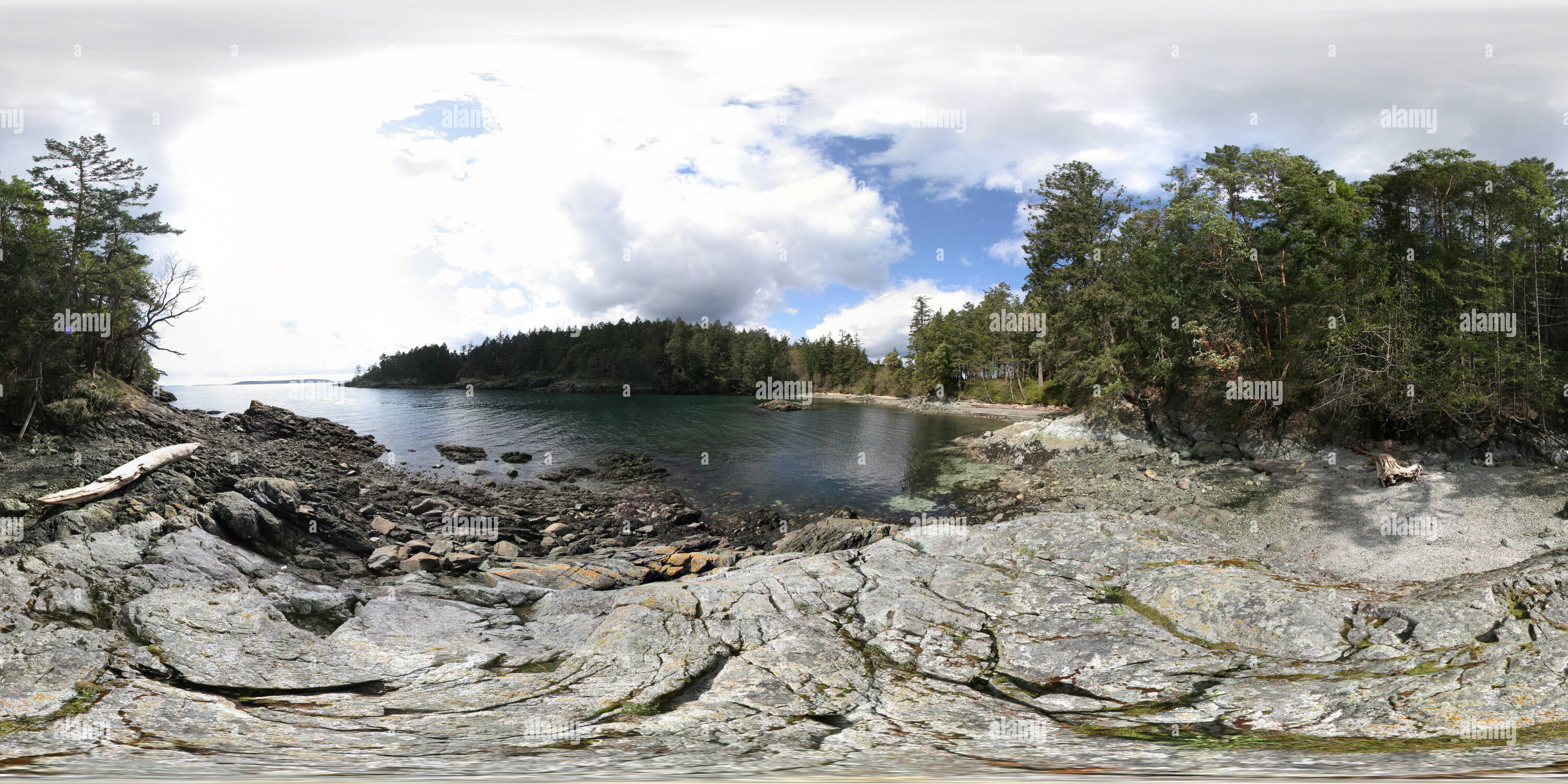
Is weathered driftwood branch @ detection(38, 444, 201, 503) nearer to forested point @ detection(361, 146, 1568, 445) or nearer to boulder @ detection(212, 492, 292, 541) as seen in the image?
boulder @ detection(212, 492, 292, 541)

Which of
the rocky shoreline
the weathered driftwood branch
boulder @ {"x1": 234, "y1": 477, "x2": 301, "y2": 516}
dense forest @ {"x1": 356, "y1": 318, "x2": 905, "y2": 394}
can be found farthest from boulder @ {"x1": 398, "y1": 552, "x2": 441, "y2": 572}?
dense forest @ {"x1": 356, "y1": 318, "x2": 905, "y2": 394}

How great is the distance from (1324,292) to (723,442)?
35291 mm

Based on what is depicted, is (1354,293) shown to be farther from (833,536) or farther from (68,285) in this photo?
(68,285)

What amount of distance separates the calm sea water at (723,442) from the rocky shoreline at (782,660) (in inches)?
565

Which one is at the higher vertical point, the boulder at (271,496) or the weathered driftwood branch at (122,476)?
the weathered driftwood branch at (122,476)

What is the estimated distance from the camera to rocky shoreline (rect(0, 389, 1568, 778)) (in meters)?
4.46

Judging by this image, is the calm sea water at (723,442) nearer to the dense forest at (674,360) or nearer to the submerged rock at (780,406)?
the submerged rock at (780,406)

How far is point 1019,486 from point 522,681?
25020 millimetres

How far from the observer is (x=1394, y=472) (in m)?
18.2

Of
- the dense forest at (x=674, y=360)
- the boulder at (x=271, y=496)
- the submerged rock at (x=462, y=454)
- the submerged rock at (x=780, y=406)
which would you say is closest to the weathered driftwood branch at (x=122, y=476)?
the boulder at (x=271, y=496)

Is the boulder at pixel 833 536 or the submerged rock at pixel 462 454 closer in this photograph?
the boulder at pixel 833 536

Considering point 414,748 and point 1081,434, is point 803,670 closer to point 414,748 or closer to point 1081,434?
point 414,748

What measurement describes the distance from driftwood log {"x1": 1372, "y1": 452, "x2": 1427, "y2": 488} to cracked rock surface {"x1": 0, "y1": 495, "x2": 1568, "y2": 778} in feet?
45.1

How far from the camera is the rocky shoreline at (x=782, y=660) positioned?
14.6ft
